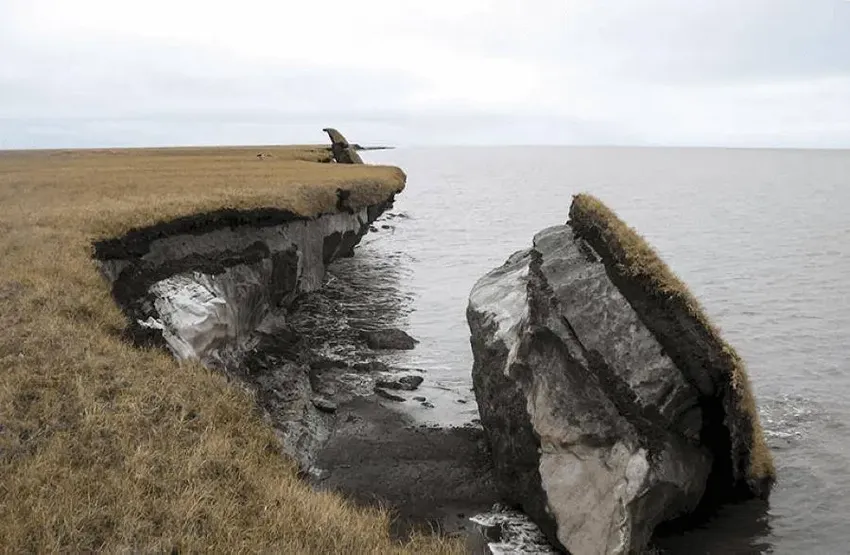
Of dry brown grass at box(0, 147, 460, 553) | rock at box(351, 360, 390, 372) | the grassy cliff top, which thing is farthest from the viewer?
rock at box(351, 360, 390, 372)

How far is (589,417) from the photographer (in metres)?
14.3

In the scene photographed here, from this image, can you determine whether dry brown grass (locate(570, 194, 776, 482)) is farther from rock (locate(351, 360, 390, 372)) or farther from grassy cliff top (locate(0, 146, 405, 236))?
grassy cliff top (locate(0, 146, 405, 236))

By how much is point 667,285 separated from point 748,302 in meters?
24.4

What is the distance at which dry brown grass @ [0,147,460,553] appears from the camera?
966 centimetres

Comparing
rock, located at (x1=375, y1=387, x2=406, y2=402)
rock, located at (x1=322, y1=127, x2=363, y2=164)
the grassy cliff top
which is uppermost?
rock, located at (x1=322, y1=127, x2=363, y2=164)

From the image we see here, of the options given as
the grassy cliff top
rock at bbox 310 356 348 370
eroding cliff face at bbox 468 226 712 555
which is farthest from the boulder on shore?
the grassy cliff top

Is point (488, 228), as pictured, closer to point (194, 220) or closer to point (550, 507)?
point (194, 220)

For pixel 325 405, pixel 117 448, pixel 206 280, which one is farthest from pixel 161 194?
pixel 117 448

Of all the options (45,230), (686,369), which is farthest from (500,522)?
(45,230)

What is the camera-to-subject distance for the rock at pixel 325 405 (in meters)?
20.8

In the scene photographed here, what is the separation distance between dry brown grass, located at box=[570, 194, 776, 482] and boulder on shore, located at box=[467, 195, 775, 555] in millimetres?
30

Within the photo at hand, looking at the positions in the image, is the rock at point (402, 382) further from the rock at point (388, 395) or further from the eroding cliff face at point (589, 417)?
the eroding cliff face at point (589, 417)

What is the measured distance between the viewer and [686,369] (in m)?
13.7

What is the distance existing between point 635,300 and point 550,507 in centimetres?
458
